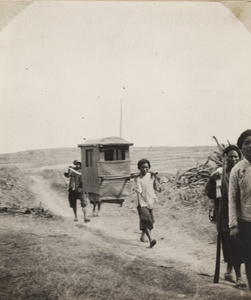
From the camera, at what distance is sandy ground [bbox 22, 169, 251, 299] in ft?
7.22

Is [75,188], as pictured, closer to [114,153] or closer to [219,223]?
[114,153]

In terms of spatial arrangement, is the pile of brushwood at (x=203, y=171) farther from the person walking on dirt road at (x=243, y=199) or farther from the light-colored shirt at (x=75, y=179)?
the light-colored shirt at (x=75, y=179)

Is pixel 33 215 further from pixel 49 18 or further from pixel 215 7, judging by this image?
pixel 215 7

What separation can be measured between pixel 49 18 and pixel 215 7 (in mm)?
1086

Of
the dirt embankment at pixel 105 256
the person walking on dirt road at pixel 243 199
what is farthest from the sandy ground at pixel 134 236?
the person walking on dirt road at pixel 243 199

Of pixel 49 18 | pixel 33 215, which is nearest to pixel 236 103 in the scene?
pixel 49 18

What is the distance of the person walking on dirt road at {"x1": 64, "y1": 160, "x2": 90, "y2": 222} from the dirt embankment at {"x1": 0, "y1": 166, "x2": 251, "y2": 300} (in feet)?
0.11

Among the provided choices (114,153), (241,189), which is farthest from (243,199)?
(114,153)

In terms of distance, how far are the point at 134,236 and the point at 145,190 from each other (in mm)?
303

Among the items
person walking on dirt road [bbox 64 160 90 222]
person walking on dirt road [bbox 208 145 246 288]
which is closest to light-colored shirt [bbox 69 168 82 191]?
person walking on dirt road [bbox 64 160 90 222]

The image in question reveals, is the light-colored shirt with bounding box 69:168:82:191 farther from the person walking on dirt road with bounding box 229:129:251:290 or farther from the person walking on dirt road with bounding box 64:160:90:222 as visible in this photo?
the person walking on dirt road with bounding box 229:129:251:290

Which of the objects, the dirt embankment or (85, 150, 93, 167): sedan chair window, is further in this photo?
(85, 150, 93, 167): sedan chair window

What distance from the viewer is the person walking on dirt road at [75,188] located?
2268 mm

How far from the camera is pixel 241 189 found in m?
2.01
